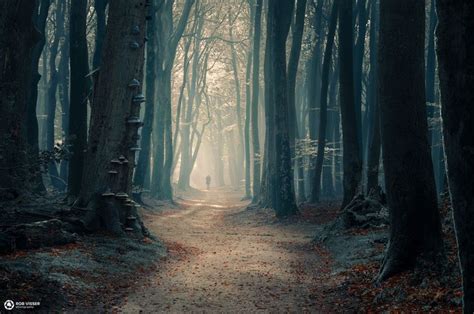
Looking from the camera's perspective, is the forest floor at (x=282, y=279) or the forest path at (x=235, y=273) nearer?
the forest floor at (x=282, y=279)

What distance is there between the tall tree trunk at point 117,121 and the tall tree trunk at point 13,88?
1.81 meters

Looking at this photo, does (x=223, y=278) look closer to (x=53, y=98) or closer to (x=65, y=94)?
(x=53, y=98)

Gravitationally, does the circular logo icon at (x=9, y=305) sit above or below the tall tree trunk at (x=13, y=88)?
below

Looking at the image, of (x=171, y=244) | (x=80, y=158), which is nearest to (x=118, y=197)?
(x=171, y=244)

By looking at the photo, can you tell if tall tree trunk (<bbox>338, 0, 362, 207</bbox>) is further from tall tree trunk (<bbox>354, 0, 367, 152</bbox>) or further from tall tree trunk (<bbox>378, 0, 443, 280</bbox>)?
tall tree trunk (<bbox>378, 0, 443, 280</bbox>)

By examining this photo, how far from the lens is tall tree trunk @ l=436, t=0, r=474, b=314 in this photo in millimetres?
4172

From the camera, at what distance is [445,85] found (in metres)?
4.35

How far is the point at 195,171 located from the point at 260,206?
70933mm

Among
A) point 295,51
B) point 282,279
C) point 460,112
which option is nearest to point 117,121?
point 282,279

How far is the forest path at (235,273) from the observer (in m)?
7.80

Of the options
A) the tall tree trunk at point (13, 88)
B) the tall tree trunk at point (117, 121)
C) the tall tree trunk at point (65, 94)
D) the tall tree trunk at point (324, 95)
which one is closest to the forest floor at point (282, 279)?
the tall tree trunk at point (117, 121)

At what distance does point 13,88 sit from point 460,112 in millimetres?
10228

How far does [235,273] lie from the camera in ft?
34.2

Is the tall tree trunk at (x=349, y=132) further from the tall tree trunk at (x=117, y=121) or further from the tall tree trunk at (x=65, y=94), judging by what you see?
the tall tree trunk at (x=65, y=94)
